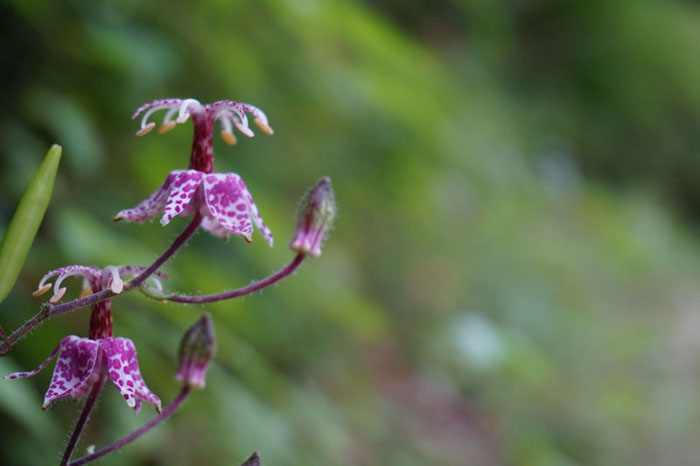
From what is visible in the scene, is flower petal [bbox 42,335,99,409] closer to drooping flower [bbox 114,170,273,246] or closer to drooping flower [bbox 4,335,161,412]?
drooping flower [bbox 4,335,161,412]

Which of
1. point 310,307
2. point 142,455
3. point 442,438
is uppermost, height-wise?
point 442,438

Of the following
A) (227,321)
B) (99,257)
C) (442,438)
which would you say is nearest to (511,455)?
(442,438)

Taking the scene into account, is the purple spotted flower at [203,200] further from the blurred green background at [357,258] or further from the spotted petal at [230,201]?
the blurred green background at [357,258]

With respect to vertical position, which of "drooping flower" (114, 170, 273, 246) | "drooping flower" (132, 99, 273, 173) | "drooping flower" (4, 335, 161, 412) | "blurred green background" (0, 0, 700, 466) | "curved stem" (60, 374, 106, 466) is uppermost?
"blurred green background" (0, 0, 700, 466)

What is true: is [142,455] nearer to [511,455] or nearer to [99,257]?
[99,257]

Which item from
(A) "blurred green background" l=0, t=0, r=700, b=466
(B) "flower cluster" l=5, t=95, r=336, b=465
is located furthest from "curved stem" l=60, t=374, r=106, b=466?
(A) "blurred green background" l=0, t=0, r=700, b=466
